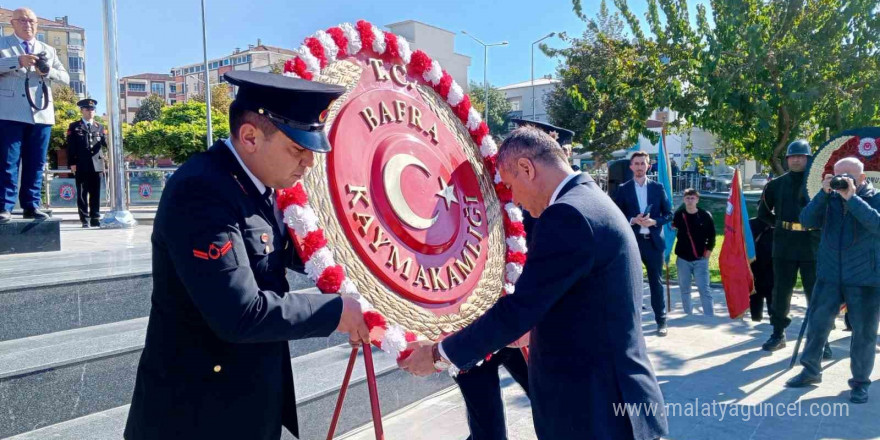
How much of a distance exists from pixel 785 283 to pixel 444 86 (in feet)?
16.5

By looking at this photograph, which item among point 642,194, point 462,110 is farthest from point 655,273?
point 462,110

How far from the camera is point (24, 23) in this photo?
5.40 meters

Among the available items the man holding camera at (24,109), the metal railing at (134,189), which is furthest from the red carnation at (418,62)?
the metal railing at (134,189)

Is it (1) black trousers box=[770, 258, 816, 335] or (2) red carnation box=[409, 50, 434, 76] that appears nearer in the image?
(2) red carnation box=[409, 50, 434, 76]

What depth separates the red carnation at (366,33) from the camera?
233 cm

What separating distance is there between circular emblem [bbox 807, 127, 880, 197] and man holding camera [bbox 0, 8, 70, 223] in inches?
280

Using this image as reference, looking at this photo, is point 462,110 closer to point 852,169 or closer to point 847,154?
point 852,169

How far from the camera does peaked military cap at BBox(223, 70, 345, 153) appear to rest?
65.7 inches

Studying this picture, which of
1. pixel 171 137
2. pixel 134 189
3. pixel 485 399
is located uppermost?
pixel 171 137

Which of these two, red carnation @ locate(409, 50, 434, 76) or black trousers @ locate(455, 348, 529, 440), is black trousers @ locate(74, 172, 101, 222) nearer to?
black trousers @ locate(455, 348, 529, 440)

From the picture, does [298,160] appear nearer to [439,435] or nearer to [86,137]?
[439,435]

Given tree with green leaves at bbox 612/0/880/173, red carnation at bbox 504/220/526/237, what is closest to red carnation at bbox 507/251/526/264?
red carnation at bbox 504/220/526/237

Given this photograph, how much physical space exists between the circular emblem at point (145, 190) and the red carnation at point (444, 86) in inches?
629

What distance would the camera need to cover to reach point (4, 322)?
10.5 ft
